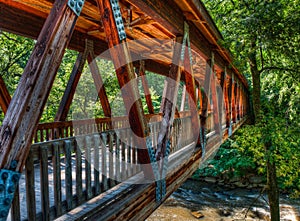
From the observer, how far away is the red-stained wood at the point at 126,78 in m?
2.15

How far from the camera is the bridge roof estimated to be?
3.24 m

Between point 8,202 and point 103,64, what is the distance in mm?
11866

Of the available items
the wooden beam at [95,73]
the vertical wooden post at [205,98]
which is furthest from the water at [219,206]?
the wooden beam at [95,73]

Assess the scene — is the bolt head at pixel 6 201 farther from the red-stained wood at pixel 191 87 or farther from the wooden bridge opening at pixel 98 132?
the red-stained wood at pixel 191 87

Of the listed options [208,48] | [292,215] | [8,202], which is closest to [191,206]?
[292,215]

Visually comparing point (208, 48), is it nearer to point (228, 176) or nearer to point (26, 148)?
point (26, 148)

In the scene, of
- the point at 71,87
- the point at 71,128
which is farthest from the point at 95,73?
the point at 71,128

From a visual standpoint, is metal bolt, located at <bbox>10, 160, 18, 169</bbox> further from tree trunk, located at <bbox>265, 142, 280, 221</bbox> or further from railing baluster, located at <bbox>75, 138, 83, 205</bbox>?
tree trunk, located at <bbox>265, 142, 280, 221</bbox>

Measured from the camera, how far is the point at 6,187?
1.29 meters

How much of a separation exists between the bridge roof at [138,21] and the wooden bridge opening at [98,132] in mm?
16

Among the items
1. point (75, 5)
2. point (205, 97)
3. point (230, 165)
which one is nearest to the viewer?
point (75, 5)

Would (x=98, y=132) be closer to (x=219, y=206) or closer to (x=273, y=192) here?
(x=273, y=192)

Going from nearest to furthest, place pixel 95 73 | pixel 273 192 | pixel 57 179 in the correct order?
pixel 57 179
pixel 95 73
pixel 273 192

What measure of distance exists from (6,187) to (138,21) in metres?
3.20
